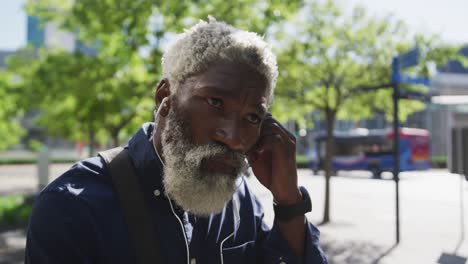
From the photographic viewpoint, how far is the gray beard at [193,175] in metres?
1.52

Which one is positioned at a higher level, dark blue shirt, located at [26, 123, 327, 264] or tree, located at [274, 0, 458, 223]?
tree, located at [274, 0, 458, 223]

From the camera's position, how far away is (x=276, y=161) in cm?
169

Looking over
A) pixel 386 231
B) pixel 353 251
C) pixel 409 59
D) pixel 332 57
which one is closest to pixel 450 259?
pixel 353 251

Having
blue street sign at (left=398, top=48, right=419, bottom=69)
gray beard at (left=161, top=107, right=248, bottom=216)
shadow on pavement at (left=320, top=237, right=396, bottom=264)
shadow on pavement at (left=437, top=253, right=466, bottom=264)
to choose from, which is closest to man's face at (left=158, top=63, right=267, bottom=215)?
gray beard at (left=161, top=107, right=248, bottom=216)

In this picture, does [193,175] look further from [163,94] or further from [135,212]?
[163,94]

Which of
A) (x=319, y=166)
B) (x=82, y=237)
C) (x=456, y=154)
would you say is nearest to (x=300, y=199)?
(x=82, y=237)

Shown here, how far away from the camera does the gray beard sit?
1518 millimetres

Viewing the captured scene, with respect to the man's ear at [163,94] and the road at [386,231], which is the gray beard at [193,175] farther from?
the road at [386,231]

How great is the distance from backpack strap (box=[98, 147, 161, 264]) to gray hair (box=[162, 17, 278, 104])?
1.26 feet

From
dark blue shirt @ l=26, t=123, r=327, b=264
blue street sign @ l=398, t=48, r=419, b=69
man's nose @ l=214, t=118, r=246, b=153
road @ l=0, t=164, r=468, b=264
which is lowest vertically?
road @ l=0, t=164, r=468, b=264

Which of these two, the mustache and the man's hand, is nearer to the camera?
the mustache

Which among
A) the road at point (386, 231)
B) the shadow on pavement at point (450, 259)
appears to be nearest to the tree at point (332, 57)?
the road at point (386, 231)

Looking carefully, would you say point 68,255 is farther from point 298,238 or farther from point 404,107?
point 404,107

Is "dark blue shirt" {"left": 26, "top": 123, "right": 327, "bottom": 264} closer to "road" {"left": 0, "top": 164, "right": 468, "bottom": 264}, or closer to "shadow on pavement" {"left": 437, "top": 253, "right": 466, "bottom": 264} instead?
"road" {"left": 0, "top": 164, "right": 468, "bottom": 264}
